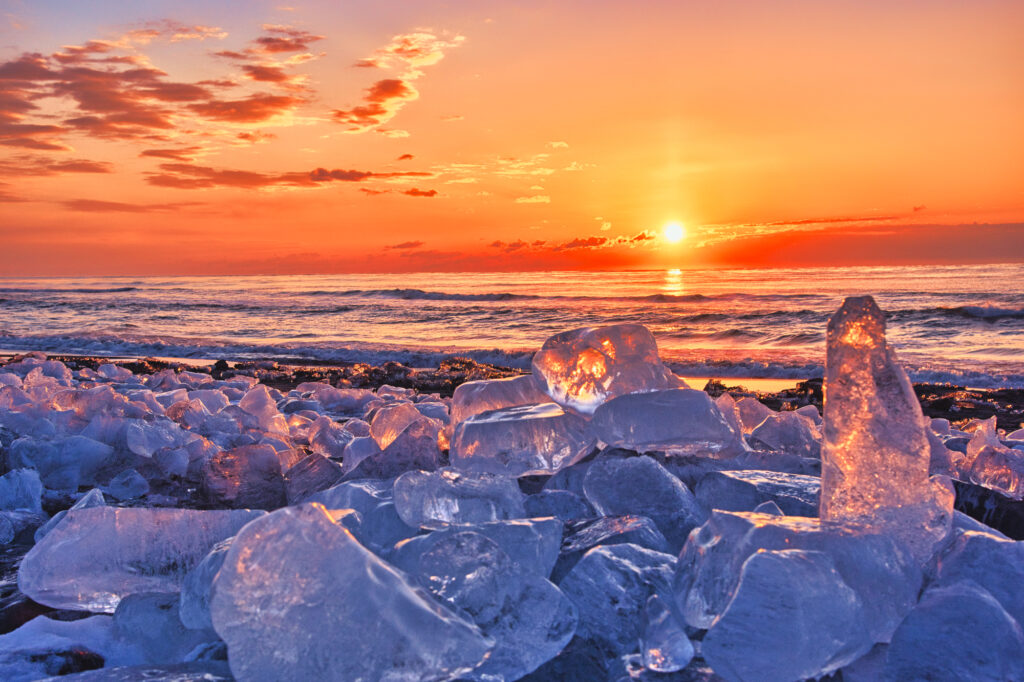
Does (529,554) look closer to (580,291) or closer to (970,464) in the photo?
(970,464)

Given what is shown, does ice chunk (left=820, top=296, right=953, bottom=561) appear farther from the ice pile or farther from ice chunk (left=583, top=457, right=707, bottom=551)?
ice chunk (left=583, top=457, right=707, bottom=551)

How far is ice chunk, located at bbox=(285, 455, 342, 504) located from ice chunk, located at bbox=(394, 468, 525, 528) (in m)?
0.83

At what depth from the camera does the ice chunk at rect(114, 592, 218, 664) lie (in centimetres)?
133

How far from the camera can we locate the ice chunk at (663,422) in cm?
185

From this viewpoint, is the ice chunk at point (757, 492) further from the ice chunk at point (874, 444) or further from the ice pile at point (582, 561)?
the ice chunk at point (874, 444)

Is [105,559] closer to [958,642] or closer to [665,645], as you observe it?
[665,645]

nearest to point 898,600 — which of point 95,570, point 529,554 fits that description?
point 529,554

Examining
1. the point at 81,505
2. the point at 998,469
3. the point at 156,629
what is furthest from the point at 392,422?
the point at 998,469

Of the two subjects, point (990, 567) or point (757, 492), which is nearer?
point (990, 567)

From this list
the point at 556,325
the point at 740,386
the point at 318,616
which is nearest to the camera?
the point at 318,616

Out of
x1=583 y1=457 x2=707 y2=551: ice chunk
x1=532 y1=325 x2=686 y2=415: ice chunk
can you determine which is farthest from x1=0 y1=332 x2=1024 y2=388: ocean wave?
x1=583 y1=457 x2=707 y2=551: ice chunk

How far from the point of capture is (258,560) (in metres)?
1.06

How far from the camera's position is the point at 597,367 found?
2.08 metres

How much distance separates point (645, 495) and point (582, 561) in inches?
15.3
